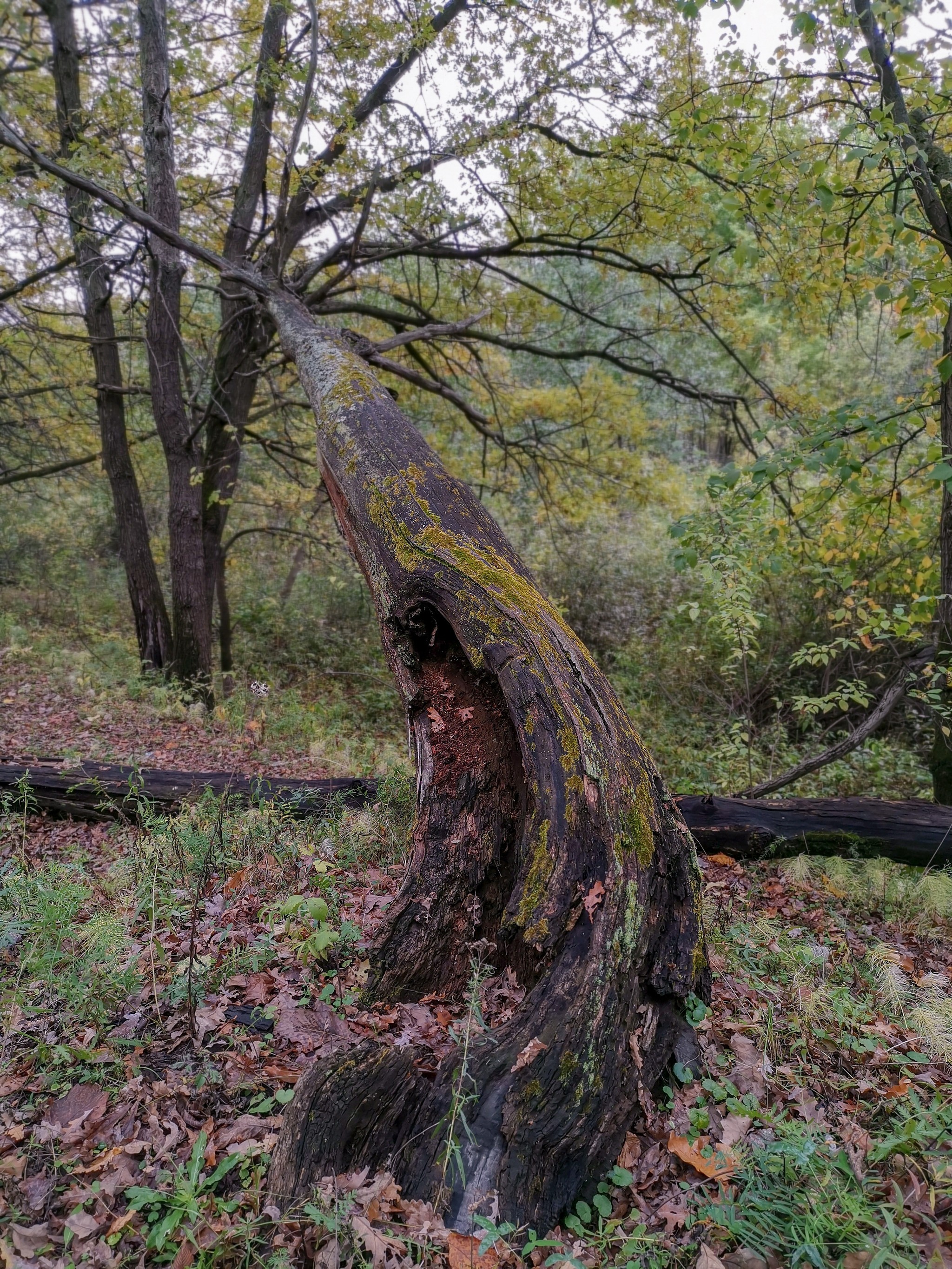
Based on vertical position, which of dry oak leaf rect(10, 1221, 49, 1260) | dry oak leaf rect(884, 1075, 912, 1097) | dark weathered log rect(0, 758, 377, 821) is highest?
dark weathered log rect(0, 758, 377, 821)

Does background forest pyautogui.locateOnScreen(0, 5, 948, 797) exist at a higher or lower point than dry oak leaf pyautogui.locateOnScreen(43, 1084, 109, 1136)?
higher

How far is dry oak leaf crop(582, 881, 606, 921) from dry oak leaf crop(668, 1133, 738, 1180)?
63cm

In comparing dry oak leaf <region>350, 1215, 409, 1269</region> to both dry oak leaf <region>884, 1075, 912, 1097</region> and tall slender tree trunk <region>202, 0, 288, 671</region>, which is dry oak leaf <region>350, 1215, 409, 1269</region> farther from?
tall slender tree trunk <region>202, 0, 288, 671</region>

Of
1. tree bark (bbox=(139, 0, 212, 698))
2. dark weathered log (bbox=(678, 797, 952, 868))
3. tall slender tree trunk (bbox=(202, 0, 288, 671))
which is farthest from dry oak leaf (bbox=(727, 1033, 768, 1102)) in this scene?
tree bark (bbox=(139, 0, 212, 698))

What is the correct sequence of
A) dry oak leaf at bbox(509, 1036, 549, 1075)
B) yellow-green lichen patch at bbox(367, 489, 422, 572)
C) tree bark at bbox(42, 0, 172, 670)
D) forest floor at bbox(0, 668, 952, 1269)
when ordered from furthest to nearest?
tree bark at bbox(42, 0, 172, 670) < yellow-green lichen patch at bbox(367, 489, 422, 572) < dry oak leaf at bbox(509, 1036, 549, 1075) < forest floor at bbox(0, 668, 952, 1269)

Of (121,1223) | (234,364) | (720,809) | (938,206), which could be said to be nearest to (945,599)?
(720,809)

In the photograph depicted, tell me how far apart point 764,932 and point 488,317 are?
862cm

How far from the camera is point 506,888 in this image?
2.73m

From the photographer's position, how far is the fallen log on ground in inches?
174

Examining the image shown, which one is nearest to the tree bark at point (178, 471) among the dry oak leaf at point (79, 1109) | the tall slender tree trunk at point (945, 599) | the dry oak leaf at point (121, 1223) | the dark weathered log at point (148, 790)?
the dark weathered log at point (148, 790)

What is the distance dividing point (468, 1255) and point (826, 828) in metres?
3.63

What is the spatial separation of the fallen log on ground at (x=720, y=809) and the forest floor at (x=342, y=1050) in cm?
33

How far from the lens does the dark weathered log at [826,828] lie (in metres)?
4.39

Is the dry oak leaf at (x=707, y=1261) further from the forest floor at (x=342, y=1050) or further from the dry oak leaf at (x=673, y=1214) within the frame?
the dry oak leaf at (x=673, y=1214)
